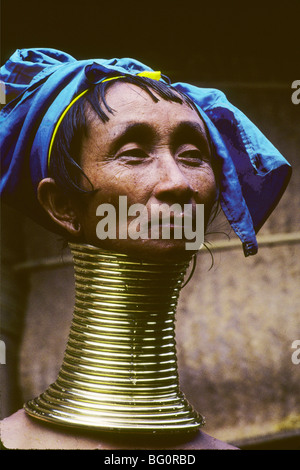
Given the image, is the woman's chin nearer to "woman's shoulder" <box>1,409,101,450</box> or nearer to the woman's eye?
the woman's eye

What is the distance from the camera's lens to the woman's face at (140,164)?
1.80m

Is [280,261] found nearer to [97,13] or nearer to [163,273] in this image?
[97,13]

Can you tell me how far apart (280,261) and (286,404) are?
2.41 ft

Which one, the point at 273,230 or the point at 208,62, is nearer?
the point at 208,62

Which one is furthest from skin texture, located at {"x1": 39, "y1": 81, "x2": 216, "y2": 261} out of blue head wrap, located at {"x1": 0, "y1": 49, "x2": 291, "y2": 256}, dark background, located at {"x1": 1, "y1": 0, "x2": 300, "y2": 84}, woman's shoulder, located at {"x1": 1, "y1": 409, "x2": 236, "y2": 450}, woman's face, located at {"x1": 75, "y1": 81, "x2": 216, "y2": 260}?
dark background, located at {"x1": 1, "y1": 0, "x2": 300, "y2": 84}

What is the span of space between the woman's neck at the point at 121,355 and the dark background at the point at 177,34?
1425 millimetres

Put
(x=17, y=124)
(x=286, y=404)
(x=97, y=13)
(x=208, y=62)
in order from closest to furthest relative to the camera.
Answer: (x=17, y=124), (x=97, y=13), (x=208, y=62), (x=286, y=404)

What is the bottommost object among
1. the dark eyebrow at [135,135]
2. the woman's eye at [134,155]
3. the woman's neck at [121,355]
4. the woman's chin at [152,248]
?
the woman's neck at [121,355]

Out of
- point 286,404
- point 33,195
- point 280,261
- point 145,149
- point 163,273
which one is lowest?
point 286,404

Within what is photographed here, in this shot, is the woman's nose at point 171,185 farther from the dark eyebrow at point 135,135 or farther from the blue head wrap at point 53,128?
the blue head wrap at point 53,128

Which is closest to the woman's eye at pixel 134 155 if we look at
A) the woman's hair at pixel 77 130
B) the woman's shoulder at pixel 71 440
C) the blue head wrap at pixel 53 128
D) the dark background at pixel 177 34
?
the woman's hair at pixel 77 130

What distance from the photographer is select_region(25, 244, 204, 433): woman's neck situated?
1871mm

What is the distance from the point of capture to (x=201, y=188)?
1.88 m
